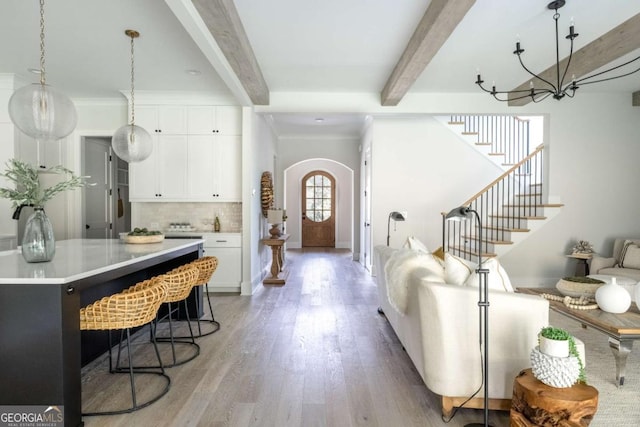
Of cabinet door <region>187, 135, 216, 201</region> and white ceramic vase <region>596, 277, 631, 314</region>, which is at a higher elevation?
cabinet door <region>187, 135, 216, 201</region>

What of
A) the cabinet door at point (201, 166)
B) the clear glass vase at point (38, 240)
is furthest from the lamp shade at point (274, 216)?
the clear glass vase at point (38, 240)

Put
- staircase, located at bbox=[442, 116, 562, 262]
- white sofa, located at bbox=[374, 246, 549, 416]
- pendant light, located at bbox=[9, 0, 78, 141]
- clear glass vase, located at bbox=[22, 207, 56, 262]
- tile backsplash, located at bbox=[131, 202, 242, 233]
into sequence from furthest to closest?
tile backsplash, located at bbox=[131, 202, 242, 233], staircase, located at bbox=[442, 116, 562, 262], pendant light, located at bbox=[9, 0, 78, 141], clear glass vase, located at bbox=[22, 207, 56, 262], white sofa, located at bbox=[374, 246, 549, 416]

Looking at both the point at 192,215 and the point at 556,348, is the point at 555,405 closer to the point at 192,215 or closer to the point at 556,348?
the point at 556,348

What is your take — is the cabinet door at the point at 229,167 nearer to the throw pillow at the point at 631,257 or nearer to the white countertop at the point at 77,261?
the white countertop at the point at 77,261

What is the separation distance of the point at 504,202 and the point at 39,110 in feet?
21.0

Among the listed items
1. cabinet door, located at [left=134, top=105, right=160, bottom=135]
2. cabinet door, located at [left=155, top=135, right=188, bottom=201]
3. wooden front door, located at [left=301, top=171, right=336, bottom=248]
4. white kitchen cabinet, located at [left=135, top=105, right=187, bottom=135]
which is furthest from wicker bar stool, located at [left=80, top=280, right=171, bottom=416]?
wooden front door, located at [left=301, top=171, right=336, bottom=248]

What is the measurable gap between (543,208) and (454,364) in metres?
4.23

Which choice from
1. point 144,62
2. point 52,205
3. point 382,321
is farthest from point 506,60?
point 52,205

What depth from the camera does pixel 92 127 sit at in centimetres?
550

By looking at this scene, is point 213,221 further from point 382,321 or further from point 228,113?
point 382,321

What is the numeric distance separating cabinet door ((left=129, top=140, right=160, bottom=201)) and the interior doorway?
29.5 inches

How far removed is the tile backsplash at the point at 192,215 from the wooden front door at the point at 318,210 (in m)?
5.72

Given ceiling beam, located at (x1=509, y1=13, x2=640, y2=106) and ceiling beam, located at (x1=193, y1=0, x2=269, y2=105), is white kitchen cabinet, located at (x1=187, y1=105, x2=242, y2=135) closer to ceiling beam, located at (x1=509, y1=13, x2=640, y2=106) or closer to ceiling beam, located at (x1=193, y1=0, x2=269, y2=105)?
ceiling beam, located at (x1=193, y1=0, x2=269, y2=105)

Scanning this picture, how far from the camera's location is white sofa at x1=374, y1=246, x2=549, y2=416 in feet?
6.64
